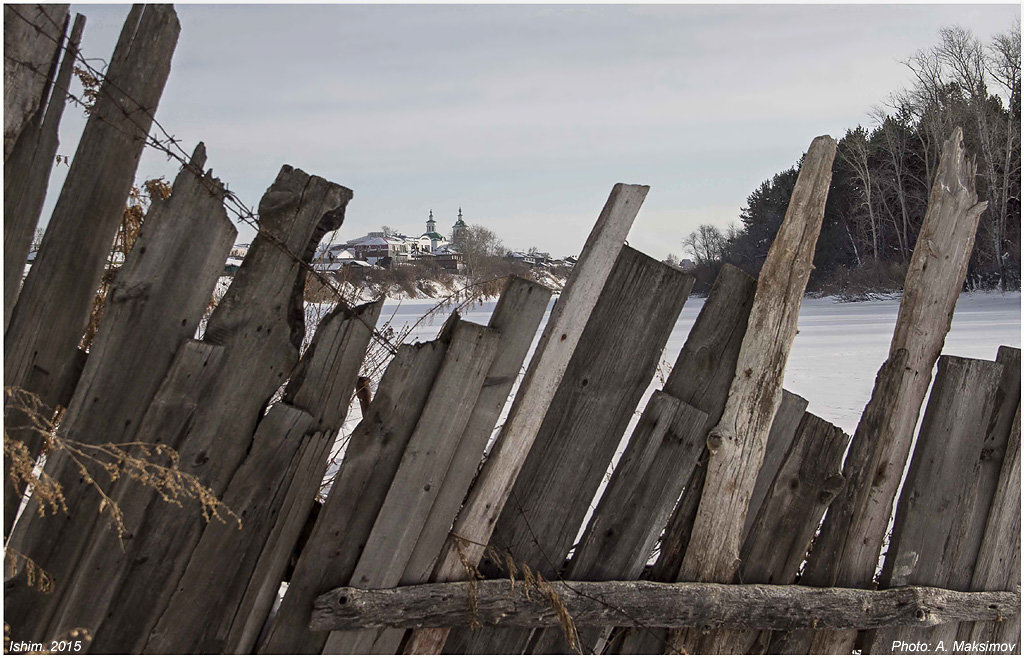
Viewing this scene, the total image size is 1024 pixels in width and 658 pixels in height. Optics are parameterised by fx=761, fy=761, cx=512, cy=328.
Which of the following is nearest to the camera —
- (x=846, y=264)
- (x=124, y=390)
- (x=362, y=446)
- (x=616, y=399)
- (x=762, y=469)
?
(x=124, y=390)

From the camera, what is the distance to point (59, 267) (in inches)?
67.3

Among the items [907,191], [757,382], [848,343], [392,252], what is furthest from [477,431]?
[907,191]

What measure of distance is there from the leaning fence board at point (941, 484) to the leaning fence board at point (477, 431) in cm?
131

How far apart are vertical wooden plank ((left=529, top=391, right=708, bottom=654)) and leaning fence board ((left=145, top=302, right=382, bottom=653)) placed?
2.52 feet

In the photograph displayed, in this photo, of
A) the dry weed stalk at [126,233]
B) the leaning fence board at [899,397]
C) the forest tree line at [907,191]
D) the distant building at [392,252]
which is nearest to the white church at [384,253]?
the distant building at [392,252]

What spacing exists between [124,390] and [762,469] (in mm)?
1706

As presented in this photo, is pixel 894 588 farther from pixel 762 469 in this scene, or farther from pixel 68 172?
pixel 68 172

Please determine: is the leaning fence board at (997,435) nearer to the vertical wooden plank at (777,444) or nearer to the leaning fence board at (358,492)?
the vertical wooden plank at (777,444)

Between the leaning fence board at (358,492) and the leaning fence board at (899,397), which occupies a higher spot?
the leaning fence board at (899,397)

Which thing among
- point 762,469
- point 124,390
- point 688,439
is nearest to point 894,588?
point 762,469

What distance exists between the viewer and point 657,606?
208cm

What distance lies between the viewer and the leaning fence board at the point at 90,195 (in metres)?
1.70

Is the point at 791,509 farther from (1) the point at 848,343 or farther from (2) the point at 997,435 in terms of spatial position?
(1) the point at 848,343

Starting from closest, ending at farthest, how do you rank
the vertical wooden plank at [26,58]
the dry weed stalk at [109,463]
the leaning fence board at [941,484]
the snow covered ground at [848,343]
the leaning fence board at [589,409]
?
the vertical wooden plank at [26,58], the dry weed stalk at [109,463], the leaning fence board at [589,409], the leaning fence board at [941,484], the snow covered ground at [848,343]
